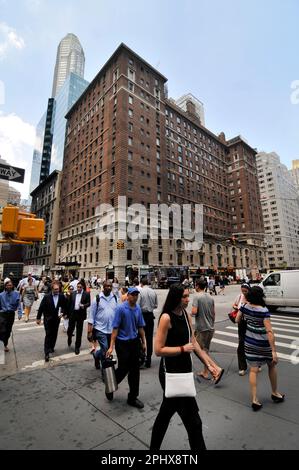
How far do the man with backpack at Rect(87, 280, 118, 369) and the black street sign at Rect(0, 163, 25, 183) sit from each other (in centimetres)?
267

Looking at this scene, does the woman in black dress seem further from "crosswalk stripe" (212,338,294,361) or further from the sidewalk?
"crosswalk stripe" (212,338,294,361)

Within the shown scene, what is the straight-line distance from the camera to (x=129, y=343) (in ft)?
13.4

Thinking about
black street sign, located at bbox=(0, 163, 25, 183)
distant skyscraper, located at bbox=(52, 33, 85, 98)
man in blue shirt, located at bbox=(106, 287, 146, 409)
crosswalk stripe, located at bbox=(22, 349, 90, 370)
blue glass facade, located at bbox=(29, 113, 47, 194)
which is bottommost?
crosswalk stripe, located at bbox=(22, 349, 90, 370)

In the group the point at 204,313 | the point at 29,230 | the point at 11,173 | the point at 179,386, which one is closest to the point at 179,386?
the point at 179,386

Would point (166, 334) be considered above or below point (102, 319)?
above

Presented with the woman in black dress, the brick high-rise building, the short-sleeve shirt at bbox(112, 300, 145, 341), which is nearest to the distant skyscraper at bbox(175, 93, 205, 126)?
the brick high-rise building

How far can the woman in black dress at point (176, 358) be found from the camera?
2.40 m

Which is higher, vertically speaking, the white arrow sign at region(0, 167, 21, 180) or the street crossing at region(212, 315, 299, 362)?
the white arrow sign at region(0, 167, 21, 180)

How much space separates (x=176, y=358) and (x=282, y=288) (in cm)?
1276

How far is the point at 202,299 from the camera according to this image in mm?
5305

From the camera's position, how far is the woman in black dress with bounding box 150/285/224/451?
2.40 metres

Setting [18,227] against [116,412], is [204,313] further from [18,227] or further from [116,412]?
[18,227]

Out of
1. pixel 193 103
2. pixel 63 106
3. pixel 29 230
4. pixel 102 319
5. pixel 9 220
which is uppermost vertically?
pixel 63 106

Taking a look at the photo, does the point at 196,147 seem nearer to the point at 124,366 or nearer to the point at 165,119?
the point at 165,119
